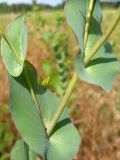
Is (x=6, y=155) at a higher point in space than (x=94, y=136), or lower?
higher

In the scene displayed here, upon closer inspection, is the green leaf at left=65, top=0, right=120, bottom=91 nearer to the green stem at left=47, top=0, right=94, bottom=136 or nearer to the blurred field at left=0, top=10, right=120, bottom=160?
the green stem at left=47, top=0, right=94, bottom=136

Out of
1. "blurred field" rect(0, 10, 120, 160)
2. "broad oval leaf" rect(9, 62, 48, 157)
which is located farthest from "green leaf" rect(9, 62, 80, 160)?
"blurred field" rect(0, 10, 120, 160)

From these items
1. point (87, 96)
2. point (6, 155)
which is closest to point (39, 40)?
point (87, 96)

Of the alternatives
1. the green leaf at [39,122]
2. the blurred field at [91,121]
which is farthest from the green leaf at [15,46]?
the blurred field at [91,121]

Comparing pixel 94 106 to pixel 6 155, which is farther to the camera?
pixel 94 106

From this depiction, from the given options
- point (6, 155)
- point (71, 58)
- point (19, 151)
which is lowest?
point (71, 58)

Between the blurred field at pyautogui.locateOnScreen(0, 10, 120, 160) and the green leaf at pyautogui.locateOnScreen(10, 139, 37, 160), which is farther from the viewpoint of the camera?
the blurred field at pyautogui.locateOnScreen(0, 10, 120, 160)

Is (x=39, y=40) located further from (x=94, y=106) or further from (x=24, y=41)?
(x=24, y=41)
